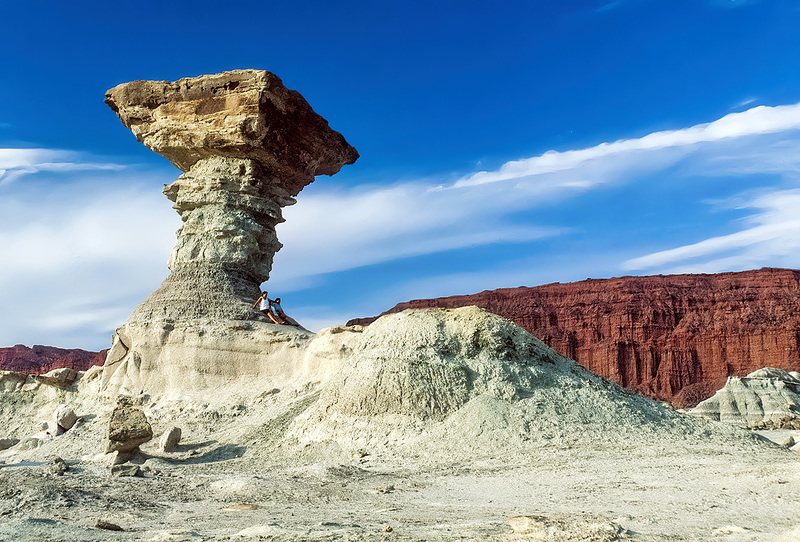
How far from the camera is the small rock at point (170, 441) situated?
1161 cm

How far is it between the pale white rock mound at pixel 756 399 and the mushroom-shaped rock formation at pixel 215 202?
737 inches

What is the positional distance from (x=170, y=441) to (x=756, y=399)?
24244 millimetres

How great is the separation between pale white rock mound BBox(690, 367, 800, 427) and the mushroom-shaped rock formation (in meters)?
18.7

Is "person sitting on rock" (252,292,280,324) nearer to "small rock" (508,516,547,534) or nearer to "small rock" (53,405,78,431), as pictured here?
"small rock" (53,405,78,431)

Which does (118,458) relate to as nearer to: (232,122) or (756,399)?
(232,122)

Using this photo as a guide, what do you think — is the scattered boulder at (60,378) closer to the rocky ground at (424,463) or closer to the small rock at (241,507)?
the rocky ground at (424,463)

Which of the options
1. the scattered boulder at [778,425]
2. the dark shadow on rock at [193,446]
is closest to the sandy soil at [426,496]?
the dark shadow on rock at [193,446]

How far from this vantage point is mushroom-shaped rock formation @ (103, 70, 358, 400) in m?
14.8

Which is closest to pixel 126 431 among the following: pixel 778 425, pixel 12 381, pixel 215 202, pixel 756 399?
pixel 215 202

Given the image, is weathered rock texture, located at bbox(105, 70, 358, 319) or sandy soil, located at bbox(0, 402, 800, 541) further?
weathered rock texture, located at bbox(105, 70, 358, 319)

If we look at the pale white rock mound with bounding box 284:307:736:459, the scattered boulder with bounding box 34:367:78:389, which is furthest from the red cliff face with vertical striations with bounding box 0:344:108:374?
the pale white rock mound with bounding box 284:307:736:459

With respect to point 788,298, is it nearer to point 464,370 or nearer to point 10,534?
point 464,370

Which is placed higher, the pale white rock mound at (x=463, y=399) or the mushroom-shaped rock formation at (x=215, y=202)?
the mushroom-shaped rock formation at (x=215, y=202)

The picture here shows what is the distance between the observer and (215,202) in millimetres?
16516
